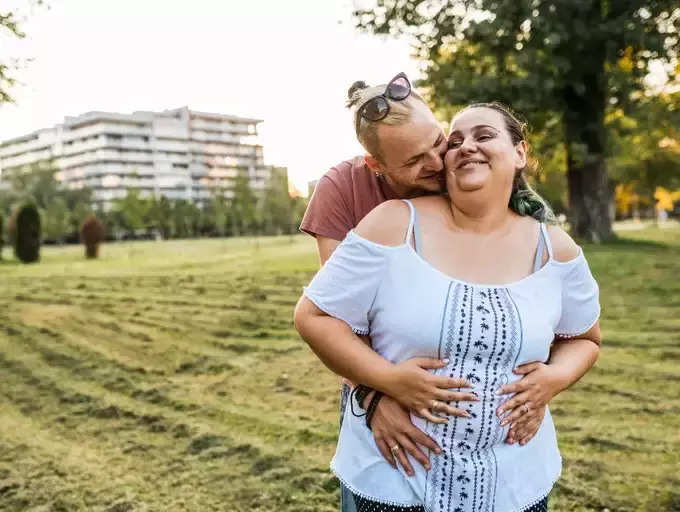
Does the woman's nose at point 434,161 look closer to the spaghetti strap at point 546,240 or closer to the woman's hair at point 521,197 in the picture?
the woman's hair at point 521,197

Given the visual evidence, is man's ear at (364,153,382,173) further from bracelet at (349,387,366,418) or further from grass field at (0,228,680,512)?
grass field at (0,228,680,512)

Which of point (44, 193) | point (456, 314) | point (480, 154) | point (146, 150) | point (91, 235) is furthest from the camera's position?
point (146, 150)

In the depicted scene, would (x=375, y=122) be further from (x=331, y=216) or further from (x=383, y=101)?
(x=331, y=216)

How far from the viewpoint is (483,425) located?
5.83 feet

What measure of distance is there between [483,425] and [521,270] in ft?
1.38

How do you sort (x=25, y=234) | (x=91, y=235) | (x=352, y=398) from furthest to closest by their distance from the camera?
(x=91, y=235), (x=25, y=234), (x=352, y=398)

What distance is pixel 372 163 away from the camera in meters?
1.96

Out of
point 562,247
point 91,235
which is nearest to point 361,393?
point 562,247

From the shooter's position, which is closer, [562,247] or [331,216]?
[562,247]

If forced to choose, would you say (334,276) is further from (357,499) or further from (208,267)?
(208,267)

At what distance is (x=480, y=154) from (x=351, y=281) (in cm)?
48

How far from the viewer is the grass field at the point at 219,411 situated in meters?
4.14

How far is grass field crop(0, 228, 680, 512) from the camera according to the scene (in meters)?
4.14

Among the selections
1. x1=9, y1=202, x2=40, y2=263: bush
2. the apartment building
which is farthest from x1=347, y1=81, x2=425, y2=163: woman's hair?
the apartment building
